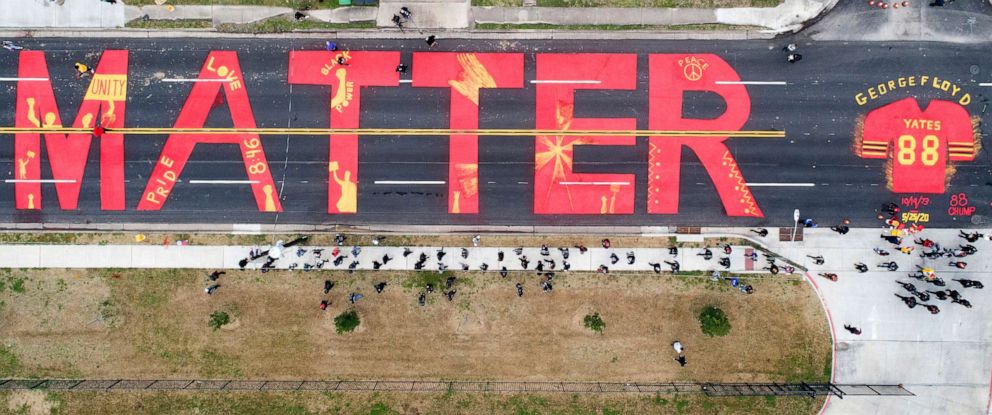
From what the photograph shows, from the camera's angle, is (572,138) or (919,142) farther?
(572,138)

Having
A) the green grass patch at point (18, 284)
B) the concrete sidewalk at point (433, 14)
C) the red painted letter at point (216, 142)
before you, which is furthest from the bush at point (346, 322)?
the green grass patch at point (18, 284)

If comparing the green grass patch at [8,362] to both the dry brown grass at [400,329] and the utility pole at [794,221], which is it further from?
the utility pole at [794,221]

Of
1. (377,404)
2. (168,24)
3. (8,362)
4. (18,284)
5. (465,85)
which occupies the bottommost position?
(377,404)

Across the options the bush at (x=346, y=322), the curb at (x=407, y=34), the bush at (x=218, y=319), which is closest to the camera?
the bush at (x=346, y=322)

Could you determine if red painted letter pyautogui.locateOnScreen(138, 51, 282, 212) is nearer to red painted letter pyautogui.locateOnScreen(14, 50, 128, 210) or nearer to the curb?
red painted letter pyautogui.locateOnScreen(14, 50, 128, 210)

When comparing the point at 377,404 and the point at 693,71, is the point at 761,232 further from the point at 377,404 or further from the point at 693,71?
the point at 377,404

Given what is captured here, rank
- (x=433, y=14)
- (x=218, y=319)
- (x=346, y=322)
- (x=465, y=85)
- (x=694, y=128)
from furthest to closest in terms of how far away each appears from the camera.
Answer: (x=433, y=14), (x=465, y=85), (x=694, y=128), (x=218, y=319), (x=346, y=322)

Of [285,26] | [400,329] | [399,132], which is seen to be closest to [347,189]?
[399,132]
